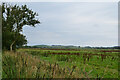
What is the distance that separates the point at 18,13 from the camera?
29234mm

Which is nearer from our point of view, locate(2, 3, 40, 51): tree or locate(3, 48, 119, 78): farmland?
locate(3, 48, 119, 78): farmland

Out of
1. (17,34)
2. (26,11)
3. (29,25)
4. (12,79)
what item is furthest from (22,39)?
(12,79)

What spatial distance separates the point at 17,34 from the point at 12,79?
80.6ft

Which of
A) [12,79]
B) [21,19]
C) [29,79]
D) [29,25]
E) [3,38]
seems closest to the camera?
[29,79]

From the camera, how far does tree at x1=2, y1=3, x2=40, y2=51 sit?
26312mm

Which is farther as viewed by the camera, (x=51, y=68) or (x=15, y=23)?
(x=15, y=23)

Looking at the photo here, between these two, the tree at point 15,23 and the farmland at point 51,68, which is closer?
the farmland at point 51,68

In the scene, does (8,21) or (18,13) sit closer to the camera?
(8,21)

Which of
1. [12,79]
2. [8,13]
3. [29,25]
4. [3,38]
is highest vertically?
[8,13]

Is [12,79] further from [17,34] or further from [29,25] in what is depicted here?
[29,25]

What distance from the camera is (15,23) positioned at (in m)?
28.8

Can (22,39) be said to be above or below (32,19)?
below

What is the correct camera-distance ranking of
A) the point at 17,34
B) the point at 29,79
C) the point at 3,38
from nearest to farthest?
the point at 29,79 < the point at 3,38 < the point at 17,34

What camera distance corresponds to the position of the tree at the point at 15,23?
2631 centimetres
